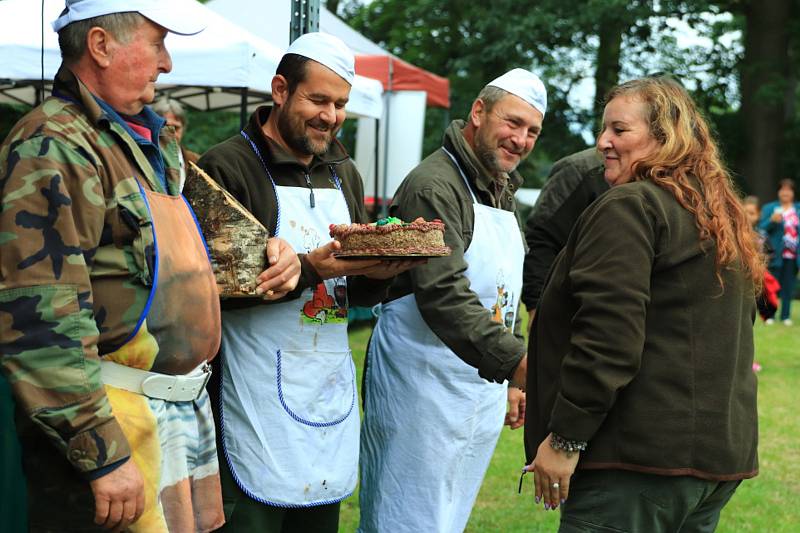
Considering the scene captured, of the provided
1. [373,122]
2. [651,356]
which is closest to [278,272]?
[651,356]

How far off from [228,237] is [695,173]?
1.16m

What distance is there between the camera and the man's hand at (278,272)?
99.9 inches

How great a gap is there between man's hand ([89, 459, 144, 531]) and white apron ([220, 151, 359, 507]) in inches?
27.3

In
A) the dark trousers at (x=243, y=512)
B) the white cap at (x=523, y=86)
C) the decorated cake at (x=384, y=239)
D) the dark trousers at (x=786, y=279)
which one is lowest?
the dark trousers at (x=786, y=279)

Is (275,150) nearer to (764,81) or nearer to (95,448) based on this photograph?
(95,448)

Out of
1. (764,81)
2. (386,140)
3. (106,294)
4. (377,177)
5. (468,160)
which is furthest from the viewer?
(764,81)

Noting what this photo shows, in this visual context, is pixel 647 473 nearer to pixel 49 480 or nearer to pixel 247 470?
→ pixel 247 470

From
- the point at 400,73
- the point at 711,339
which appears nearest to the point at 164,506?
the point at 711,339

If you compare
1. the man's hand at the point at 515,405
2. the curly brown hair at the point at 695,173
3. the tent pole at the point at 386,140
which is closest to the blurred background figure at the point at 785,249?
the tent pole at the point at 386,140

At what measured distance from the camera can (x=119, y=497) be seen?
6.66 feet

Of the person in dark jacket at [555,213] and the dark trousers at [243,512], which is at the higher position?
the person in dark jacket at [555,213]

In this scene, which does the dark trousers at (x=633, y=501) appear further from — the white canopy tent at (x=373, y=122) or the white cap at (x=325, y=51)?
the white canopy tent at (x=373, y=122)

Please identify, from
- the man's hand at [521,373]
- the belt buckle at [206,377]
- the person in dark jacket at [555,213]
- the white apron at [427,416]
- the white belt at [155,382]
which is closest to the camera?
the white belt at [155,382]

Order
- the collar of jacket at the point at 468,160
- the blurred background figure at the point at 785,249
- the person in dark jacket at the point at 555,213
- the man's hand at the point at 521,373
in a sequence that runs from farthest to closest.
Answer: the blurred background figure at the point at 785,249 → the person in dark jacket at the point at 555,213 → the collar of jacket at the point at 468,160 → the man's hand at the point at 521,373
